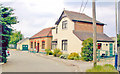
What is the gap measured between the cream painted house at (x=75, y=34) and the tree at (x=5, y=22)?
9.72 metres

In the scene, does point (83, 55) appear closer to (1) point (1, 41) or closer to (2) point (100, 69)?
(2) point (100, 69)

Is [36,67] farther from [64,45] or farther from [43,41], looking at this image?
[43,41]

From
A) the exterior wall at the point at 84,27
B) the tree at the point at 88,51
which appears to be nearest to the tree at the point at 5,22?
the tree at the point at 88,51

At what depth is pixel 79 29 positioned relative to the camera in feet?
75.8

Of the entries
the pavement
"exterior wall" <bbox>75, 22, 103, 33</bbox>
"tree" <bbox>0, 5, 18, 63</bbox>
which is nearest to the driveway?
the pavement

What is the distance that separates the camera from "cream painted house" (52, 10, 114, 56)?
70.1 feet

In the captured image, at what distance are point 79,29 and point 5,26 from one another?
40.6 ft

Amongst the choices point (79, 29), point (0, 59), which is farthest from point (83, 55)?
point (0, 59)

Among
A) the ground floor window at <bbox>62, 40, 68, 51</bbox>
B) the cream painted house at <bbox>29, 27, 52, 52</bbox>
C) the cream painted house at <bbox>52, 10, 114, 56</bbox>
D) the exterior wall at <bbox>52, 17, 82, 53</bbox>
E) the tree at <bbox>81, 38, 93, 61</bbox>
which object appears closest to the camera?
the tree at <bbox>81, 38, 93, 61</bbox>

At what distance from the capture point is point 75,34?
849 inches

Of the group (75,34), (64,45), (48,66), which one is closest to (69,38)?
(75,34)

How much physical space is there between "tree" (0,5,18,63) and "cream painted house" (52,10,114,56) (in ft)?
31.9

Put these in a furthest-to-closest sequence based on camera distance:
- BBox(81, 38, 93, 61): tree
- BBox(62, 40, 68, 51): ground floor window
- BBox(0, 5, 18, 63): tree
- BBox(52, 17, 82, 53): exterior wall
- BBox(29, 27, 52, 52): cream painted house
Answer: BBox(29, 27, 52, 52): cream painted house < BBox(62, 40, 68, 51): ground floor window < BBox(52, 17, 82, 53): exterior wall < BBox(81, 38, 93, 61): tree < BBox(0, 5, 18, 63): tree

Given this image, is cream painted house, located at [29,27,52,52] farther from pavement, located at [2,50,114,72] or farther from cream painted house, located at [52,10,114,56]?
pavement, located at [2,50,114,72]
